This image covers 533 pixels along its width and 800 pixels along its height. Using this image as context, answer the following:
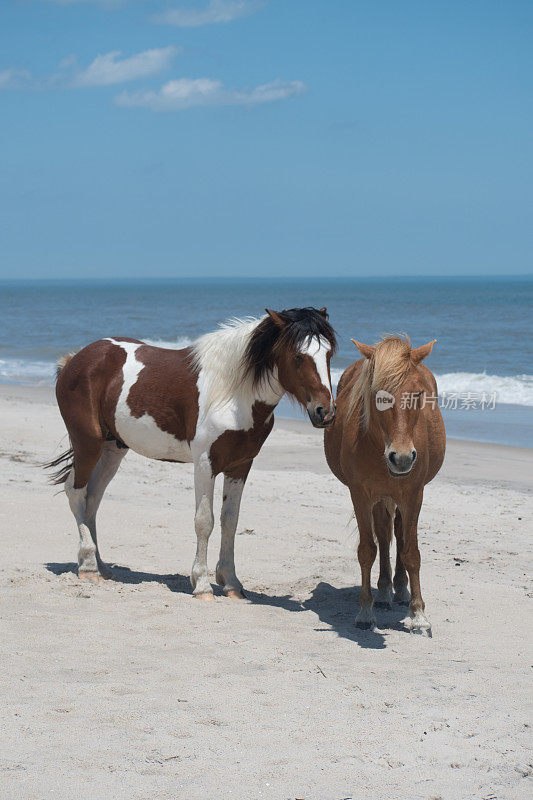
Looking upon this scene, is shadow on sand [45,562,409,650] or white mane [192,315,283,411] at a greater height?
white mane [192,315,283,411]

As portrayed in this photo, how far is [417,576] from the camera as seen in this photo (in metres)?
4.97

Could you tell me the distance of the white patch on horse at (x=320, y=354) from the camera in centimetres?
488

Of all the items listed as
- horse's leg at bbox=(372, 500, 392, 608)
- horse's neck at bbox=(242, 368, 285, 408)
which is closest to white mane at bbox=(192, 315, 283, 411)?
horse's neck at bbox=(242, 368, 285, 408)

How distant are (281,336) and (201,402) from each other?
2.31 feet

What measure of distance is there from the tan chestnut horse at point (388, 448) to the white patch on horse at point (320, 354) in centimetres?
18

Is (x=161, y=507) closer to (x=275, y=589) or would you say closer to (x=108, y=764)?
(x=275, y=589)

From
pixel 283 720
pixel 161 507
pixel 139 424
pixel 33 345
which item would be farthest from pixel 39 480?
pixel 33 345

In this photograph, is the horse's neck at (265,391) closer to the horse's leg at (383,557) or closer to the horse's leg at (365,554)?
the horse's leg at (365,554)

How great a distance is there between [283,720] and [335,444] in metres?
2.28

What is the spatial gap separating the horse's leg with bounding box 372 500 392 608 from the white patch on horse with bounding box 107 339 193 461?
1320 mm

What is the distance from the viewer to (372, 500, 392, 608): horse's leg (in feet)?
18.1

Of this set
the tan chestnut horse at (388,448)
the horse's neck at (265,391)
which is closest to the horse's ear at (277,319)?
the horse's neck at (265,391)

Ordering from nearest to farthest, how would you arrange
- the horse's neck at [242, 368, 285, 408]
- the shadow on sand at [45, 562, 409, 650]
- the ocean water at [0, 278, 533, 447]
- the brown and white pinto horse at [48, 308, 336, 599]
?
the shadow on sand at [45, 562, 409, 650] → the brown and white pinto horse at [48, 308, 336, 599] → the horse's neck at [242, 368, 285, 408] → the ocean water at [0, 278, 533, 447]

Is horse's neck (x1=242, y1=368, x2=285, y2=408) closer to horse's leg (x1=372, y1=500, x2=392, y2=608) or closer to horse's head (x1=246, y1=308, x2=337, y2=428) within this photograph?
horse's head (x1=246, y1=308, x2=337, y2=428)
